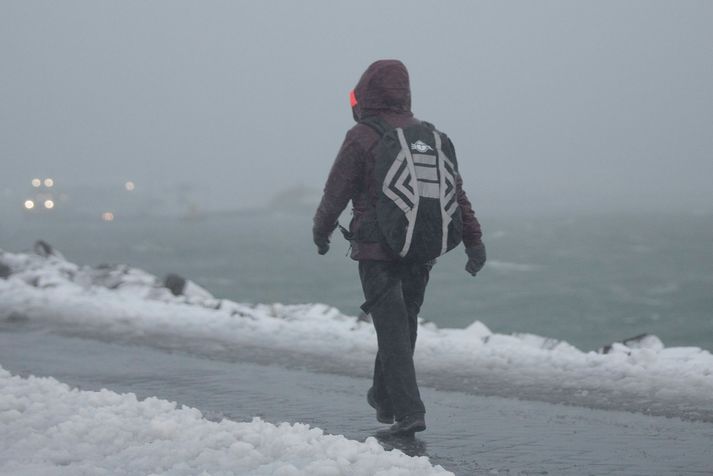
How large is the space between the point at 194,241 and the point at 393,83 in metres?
147

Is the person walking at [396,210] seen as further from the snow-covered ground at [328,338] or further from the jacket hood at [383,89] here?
the snow-covered ground at [328,338]

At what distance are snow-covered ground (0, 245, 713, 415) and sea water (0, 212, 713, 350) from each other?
3256 cm

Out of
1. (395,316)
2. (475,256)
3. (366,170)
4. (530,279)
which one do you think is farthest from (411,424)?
(530,279)

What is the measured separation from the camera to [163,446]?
14.7 ft

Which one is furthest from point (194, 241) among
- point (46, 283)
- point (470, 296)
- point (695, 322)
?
point (46, 283)

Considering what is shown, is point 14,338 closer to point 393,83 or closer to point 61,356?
point 61,356

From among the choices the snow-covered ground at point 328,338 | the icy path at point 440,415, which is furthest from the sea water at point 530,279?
the icy path at point 440,415

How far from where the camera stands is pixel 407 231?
15.5ft

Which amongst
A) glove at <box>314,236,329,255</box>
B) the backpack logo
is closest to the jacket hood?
the backpack logo

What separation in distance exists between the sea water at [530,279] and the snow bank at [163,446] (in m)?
38.2

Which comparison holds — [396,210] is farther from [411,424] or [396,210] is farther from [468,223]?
[411,424]

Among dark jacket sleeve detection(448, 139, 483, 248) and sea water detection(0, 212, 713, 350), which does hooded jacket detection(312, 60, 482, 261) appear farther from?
sea water detection(0, 212, 713, 350)

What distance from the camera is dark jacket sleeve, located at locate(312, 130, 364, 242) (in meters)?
4.82

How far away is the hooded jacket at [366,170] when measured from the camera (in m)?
4.82
